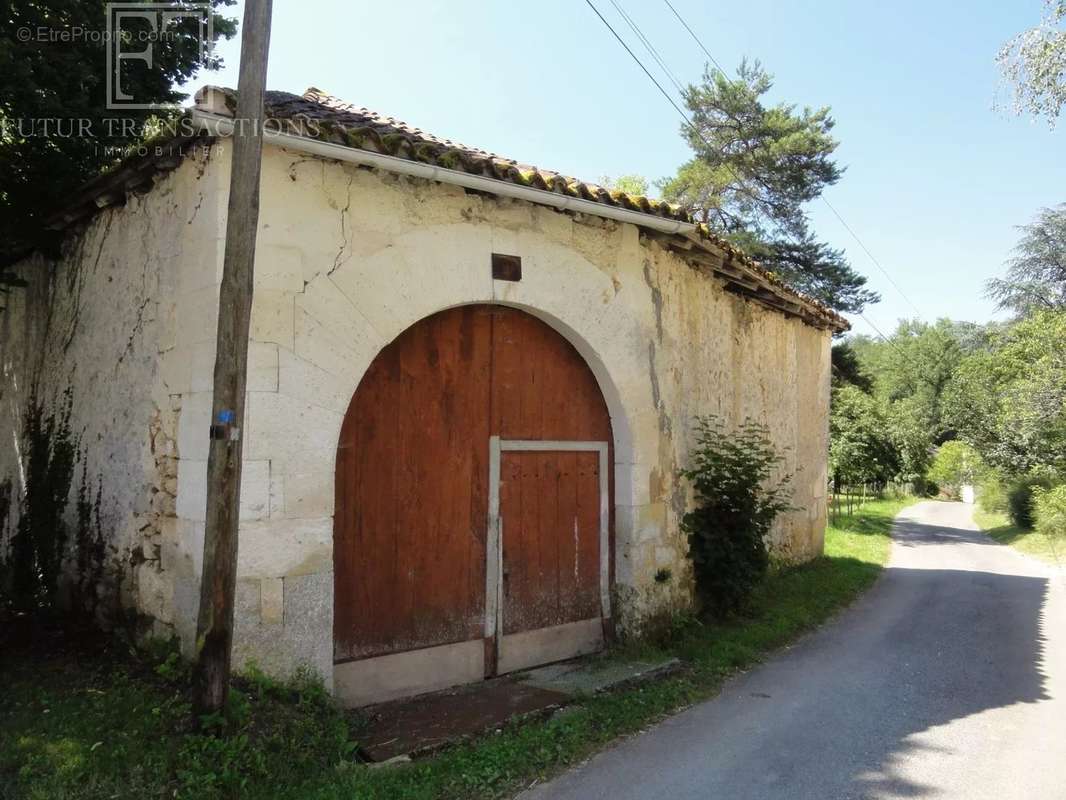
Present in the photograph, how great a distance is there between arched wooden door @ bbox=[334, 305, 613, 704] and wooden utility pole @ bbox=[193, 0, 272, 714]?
1238 millimetres

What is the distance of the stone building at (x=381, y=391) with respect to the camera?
452 cm

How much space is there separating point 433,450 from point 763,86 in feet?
58.6

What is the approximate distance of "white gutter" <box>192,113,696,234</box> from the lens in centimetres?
430

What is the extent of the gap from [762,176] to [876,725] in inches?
671

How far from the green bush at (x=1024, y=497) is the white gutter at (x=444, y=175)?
1764 cm

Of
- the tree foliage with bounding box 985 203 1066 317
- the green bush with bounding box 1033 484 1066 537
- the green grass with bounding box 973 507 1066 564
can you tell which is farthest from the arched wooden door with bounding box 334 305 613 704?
the tree foliage with bounding box 985 203 1066 317

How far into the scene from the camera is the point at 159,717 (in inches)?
150

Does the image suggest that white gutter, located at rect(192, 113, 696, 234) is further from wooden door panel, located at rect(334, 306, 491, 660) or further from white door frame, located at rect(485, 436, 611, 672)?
white door frame, located at rect(485, 436, 611, 672)

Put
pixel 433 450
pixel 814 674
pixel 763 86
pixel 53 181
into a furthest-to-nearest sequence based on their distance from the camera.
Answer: pixel 763 86 < pixel 53 181 < pixel 814 674 < pixel 433 450

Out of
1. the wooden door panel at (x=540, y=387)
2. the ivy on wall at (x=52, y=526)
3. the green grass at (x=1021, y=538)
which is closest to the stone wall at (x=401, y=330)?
the wooden door panel at (x=540, y=387)

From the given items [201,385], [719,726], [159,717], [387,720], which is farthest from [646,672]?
[201,385]

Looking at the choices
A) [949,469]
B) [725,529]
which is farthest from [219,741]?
[949,469]

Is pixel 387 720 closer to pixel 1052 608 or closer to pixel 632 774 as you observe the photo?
pixel 632 774

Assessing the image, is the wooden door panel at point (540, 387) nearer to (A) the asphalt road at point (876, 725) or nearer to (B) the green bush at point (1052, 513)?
(A) the asphalt road at point (876, 725)
